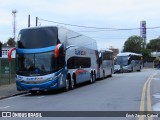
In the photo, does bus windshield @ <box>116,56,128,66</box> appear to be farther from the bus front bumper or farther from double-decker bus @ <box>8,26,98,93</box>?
the bus front bumper

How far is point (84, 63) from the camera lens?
30.8m

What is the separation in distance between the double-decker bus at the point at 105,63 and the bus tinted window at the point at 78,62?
7.01 m

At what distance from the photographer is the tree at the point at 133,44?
147413 mm

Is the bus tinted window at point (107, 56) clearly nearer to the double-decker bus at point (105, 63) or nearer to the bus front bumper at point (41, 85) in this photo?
the double-decker bus at point (105, 63)

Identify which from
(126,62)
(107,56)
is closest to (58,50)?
(107,56)

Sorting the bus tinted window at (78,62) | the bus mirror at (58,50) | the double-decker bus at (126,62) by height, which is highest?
the bus mirror at (58,50)

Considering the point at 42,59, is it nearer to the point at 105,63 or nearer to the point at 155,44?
the point at 105,63

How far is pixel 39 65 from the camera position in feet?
75.0

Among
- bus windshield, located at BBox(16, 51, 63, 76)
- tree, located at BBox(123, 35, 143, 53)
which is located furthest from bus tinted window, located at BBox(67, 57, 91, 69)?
tree, located at BBox(123, 35, 143, 53)

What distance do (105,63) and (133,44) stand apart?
108m

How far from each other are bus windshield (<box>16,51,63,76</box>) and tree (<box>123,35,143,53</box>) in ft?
407

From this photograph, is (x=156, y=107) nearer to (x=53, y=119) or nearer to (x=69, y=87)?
(x=53, y=119)

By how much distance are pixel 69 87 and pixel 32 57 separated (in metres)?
3.92

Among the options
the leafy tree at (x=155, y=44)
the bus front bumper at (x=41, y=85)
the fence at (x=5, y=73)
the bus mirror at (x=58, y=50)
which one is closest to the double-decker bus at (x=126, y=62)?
the fence at (x=5, y=73)
